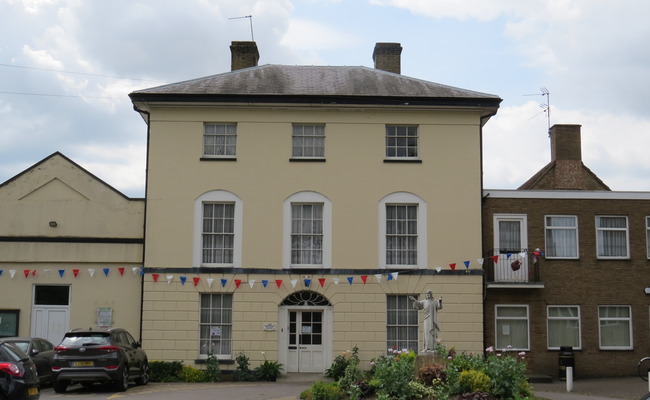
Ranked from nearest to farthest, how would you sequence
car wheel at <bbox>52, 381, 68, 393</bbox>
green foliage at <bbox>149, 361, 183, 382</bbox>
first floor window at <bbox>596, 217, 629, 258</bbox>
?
car wheel at <bbox>52, 381, 68, 393</bbox> → green foliage at <bbox>149, 361, 183, 382</bbox> → first floor window at <bbox>596, 217, 629, 258</bbox>

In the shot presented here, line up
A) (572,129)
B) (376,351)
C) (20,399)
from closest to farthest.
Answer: (20,399)
(376,351)
(572,129)

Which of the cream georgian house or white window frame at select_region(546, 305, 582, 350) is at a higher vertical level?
the cream georgian house

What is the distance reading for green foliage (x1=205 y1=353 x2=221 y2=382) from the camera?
23.8m

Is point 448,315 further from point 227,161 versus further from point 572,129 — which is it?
point 572,129

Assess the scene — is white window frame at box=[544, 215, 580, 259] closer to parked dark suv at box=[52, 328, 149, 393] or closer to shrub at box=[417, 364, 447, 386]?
shrub at box=[417, 364, 447, 386]

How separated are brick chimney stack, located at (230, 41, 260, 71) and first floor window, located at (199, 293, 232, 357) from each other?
8.89m

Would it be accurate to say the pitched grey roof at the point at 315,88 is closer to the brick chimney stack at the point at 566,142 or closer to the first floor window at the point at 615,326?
the first floor window at the point at 615,326

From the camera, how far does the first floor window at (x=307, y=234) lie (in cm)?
2520

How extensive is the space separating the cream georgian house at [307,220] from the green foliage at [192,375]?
72cm

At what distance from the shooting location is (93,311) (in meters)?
25.1

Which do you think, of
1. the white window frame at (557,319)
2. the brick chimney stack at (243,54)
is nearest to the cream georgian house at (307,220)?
the white window frame at (557,319)

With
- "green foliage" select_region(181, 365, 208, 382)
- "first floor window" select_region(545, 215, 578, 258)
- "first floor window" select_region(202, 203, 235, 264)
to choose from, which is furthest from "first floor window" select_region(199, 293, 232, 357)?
"first floor window" select_region(545, 215, 578, 258)

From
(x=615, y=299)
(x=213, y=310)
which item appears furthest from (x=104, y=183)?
(x=615, y=299)

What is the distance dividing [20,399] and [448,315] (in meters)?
14.3
